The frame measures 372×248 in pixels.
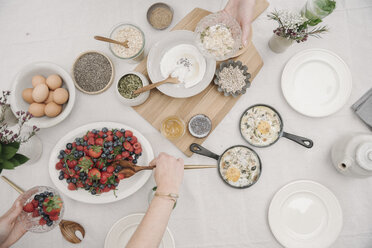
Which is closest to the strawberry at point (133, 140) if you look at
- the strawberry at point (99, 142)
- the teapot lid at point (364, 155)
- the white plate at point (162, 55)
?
the strawberry at point (99, 142)

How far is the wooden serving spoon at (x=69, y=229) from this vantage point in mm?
1062

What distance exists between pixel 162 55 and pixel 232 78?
1.09 ft

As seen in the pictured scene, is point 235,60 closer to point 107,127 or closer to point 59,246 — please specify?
point 107,127

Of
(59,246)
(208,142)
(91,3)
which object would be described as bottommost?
(59,246)

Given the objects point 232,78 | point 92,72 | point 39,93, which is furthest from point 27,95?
point 232,78

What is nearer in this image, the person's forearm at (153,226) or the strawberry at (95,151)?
the person's forearm at (153,226)

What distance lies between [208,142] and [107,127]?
1.49 feet

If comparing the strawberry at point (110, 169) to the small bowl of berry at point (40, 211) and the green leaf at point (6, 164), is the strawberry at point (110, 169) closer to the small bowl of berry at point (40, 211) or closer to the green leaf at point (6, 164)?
the small bowl of berry at point (40, 211)

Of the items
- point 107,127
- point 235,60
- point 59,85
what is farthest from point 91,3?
point 235,60

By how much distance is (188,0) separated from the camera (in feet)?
4.00

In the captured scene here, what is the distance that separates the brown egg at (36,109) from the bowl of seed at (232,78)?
75cm

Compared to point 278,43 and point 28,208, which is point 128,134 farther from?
point 278,43

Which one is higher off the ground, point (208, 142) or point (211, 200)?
point (208, 142)

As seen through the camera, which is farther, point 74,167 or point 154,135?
point 154,135
